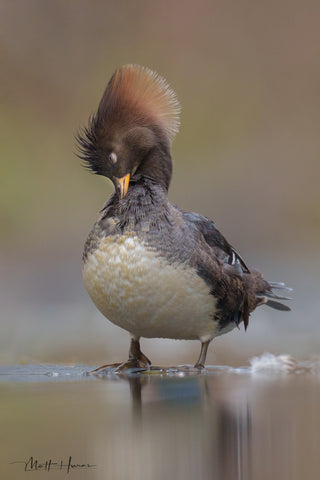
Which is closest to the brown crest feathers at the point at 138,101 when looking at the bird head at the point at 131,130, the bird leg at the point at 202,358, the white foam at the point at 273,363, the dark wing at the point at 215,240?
the bird head at the point at 131,130

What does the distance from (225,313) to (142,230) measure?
21.1 inches

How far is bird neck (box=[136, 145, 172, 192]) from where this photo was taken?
3148 mm

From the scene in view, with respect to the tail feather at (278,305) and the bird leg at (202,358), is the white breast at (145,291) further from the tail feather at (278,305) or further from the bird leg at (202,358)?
the tail feather at (278,305)

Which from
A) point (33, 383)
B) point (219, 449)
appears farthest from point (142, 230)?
point (219, 449)

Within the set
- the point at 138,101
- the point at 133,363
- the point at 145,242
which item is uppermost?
the point at 138,101

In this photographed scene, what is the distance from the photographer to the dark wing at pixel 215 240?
328 cm

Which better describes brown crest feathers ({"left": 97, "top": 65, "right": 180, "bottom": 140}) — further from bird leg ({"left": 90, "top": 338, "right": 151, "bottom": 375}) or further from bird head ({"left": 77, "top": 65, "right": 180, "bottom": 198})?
bird leg ({"left": 90, "top": 338, "right": 151, "bottom": 375})

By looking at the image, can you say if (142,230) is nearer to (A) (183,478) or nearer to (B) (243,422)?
(B) (243,422)

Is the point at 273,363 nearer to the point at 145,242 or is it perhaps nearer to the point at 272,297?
the point at 272,297

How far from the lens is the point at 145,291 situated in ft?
9.46

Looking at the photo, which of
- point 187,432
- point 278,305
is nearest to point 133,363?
point 278,305

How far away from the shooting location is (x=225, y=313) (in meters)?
3.17

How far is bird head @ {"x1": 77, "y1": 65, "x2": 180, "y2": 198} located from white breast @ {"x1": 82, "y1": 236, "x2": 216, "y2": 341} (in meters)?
0.27

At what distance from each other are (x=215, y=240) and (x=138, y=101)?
724 millimetres
